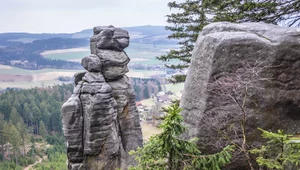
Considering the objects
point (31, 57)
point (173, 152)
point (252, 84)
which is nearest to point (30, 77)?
point (31, 57)

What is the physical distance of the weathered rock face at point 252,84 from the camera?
7.38m

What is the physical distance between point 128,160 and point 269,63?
10.9 metres

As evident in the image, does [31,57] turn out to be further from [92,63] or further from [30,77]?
[92,63]

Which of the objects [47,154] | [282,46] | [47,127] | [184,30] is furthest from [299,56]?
[47,127]

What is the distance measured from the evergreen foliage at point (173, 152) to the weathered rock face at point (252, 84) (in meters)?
2.14

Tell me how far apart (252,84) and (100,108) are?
28.9 ft

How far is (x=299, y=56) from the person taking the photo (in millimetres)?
7422

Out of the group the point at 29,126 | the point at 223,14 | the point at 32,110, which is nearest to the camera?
the point at 223,14

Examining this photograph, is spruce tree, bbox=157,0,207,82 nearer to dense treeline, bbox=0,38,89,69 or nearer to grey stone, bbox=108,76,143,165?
grey stone, bbox=108,76,143,165

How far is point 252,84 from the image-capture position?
7176 mm

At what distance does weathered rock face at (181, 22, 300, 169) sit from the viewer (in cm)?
738

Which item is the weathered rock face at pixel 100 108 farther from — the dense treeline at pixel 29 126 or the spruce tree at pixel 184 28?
the dense treeline at pixel 29 126

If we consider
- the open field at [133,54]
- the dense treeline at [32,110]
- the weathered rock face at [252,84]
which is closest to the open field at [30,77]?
the open field at [133,54]

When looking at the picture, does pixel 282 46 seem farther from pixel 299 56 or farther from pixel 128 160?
pixel 128 160
